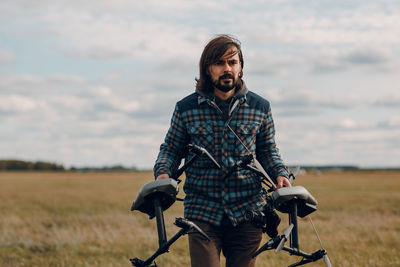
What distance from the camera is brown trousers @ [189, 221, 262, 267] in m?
4.60

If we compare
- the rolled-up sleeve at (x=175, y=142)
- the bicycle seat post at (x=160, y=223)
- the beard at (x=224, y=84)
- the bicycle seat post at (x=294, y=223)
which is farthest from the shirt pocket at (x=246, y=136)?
the bicycle seat post at (x=160, y=223)

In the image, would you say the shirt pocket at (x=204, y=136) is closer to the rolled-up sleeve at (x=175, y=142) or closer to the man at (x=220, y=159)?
the man at (x=220, y=159)

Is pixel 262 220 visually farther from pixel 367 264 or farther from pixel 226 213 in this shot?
pixel 367 264

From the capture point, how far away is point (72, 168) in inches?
7264

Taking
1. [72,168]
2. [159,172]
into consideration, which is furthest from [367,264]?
[72,168]

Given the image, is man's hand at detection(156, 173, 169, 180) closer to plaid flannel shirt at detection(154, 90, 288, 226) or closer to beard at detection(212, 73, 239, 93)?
plaid flannel shirt at detection(154, 90, 288, 226)

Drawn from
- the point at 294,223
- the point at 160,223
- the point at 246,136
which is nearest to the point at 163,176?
the point at 160,223

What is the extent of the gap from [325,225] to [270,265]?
7.89 m

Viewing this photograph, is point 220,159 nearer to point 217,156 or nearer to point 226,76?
point 217,156

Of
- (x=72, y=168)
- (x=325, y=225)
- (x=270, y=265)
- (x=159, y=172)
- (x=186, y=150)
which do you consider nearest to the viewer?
(x=159, y=172)

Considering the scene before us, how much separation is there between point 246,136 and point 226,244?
0.97 m

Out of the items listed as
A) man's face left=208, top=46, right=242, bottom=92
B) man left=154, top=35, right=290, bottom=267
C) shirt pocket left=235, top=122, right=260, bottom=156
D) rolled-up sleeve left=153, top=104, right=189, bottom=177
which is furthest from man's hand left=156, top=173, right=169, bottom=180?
man's face left=208, top=46, right=242, bottom=92

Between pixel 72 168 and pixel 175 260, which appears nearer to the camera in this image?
pixel 175 260

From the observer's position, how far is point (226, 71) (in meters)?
4.69
